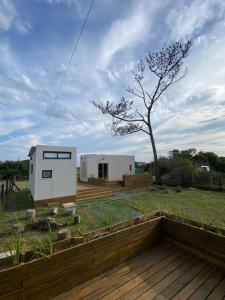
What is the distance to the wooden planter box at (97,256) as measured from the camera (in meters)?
1.53

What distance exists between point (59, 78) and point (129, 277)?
288 inches

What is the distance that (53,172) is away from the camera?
9.02 meters

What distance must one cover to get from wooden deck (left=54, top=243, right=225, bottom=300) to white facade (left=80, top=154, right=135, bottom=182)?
14.0 metres

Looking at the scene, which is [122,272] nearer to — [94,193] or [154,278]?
[154,278]

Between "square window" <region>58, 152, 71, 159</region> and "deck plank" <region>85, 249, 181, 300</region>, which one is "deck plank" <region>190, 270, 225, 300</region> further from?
"square window" <region>58, 152, 71, 159</region>

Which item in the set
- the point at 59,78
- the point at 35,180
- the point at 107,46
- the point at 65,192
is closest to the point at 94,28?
the point at 107,46

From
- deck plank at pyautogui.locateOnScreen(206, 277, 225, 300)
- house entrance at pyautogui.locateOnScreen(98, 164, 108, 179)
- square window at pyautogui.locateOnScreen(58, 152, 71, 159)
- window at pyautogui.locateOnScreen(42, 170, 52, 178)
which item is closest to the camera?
deck plank at pyautogui.locateOnScreen(206, 277, 225, 300)

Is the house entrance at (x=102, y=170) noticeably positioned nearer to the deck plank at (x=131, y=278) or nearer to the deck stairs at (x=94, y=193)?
the deck stairs at (x=94, y=193)

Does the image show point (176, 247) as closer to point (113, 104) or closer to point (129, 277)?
point (129, 277)

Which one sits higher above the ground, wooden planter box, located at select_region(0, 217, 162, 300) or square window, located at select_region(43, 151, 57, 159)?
square window, located at select_region(43, 151, 57, 159)

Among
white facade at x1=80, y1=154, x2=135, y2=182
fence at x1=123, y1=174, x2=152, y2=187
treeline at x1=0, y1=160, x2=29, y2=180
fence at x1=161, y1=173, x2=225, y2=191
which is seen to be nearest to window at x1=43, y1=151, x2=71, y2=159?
fence at x1=123, y1=174, x2=152, y2=187

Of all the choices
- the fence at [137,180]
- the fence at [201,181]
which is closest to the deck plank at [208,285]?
the fence at [201,181]

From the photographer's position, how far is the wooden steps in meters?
10.4

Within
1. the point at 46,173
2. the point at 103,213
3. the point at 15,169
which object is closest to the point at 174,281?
the point at 103,213
